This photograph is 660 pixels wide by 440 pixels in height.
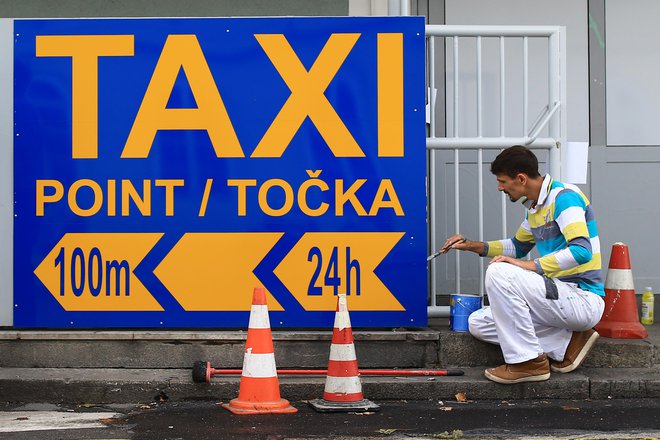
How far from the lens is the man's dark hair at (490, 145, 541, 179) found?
6.23 metres

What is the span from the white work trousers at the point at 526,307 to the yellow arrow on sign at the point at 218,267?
1.42 meters

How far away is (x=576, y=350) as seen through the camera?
638cm

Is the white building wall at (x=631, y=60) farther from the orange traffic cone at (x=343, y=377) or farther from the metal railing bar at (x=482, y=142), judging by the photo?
the orange traffic cone at (x=343, y=377)

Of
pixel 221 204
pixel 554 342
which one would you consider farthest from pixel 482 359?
pixel 221 204

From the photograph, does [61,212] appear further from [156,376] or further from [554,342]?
[554,342]

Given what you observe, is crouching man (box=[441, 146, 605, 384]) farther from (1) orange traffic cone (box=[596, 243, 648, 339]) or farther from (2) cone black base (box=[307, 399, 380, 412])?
(2) cone black base (box=[307, 399, 380, 412])

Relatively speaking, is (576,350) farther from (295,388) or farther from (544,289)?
(295,388)

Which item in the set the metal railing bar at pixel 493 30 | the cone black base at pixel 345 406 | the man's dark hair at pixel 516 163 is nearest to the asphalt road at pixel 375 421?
the cone black base at pixel 345 406

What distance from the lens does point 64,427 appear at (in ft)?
17.5

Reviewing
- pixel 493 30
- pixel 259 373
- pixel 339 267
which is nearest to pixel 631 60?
pixel 493 30

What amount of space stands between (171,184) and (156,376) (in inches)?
48.4

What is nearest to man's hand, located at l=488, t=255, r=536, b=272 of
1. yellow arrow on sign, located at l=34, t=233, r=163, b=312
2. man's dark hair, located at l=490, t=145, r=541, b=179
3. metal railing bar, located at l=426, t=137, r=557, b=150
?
man's dark hair, located at l=490, t=145, r=541, b=179

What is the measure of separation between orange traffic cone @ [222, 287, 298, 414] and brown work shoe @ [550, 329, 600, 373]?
5.68ft

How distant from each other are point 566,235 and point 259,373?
1980mm
